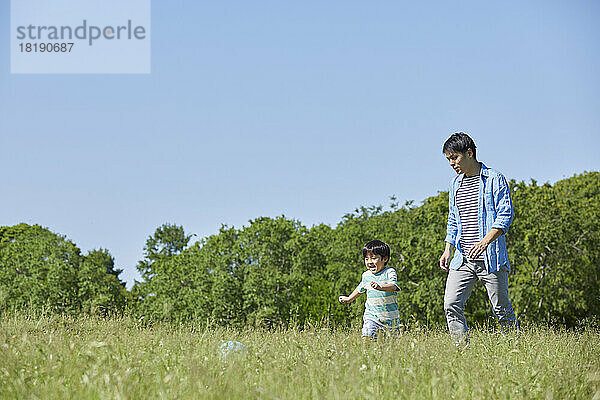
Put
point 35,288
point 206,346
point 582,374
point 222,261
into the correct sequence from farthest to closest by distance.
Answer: point 35,288 < point 222,261 < point 206,346 < point 582,374

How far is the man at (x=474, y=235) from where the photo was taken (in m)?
5.95

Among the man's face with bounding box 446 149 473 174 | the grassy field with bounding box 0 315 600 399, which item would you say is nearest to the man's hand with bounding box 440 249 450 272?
the man's face with bounding box 446 149 473 174

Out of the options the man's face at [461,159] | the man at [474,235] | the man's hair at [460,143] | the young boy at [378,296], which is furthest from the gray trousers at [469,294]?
the man's hair at [460,143]

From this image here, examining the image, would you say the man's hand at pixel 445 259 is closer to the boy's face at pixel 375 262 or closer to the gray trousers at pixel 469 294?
the gray trousers at pixel 469 294

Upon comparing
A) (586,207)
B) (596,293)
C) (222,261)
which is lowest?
(596,293)

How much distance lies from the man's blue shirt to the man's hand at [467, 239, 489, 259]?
11 cm

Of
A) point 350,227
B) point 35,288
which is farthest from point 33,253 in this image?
point 350,227

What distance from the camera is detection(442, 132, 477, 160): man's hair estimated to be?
625cm

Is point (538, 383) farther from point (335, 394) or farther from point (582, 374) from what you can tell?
point (335, 394)

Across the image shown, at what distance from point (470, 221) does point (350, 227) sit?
27.5 ft

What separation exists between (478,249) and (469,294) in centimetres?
51

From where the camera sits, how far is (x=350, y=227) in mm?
14656

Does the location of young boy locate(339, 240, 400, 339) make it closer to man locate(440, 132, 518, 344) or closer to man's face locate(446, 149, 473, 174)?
man locate(440, 132, 518, 344)

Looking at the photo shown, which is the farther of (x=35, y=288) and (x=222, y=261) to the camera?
(x=35, y=288)
